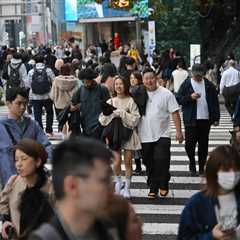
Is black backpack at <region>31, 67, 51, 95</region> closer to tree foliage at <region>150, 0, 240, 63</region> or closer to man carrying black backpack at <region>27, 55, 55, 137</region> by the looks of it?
man carrying black backpack at <region>27, 55, 55, 137</region>

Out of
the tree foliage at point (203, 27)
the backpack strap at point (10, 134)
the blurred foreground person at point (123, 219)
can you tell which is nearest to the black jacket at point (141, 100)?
the backpack strap at point (10, 134)

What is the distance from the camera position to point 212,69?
26312mm

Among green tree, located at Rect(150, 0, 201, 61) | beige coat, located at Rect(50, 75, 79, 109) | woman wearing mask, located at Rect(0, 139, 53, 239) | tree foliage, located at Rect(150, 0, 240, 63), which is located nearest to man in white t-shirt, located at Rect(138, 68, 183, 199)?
beige coat, located at Rect(50, 75, 79, 109)

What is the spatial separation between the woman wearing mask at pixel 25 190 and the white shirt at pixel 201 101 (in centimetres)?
615

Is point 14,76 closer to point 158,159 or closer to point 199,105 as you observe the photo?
point 199,105

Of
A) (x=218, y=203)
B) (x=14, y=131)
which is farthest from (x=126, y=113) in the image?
(x=218, y=203)

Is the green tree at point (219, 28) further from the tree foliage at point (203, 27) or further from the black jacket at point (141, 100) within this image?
the black jacket at point (141, 100)

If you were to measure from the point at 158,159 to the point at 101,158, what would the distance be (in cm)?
678

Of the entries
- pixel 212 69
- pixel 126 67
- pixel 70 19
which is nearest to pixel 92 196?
pixel 126 67

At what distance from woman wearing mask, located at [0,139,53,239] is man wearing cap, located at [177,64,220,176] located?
19.9ft

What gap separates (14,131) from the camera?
6.41 m

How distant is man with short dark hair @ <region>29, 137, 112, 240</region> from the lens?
8.65 ft

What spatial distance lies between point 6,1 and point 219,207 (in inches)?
1904

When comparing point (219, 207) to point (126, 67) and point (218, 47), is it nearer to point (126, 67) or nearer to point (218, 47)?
point (126, 67)
